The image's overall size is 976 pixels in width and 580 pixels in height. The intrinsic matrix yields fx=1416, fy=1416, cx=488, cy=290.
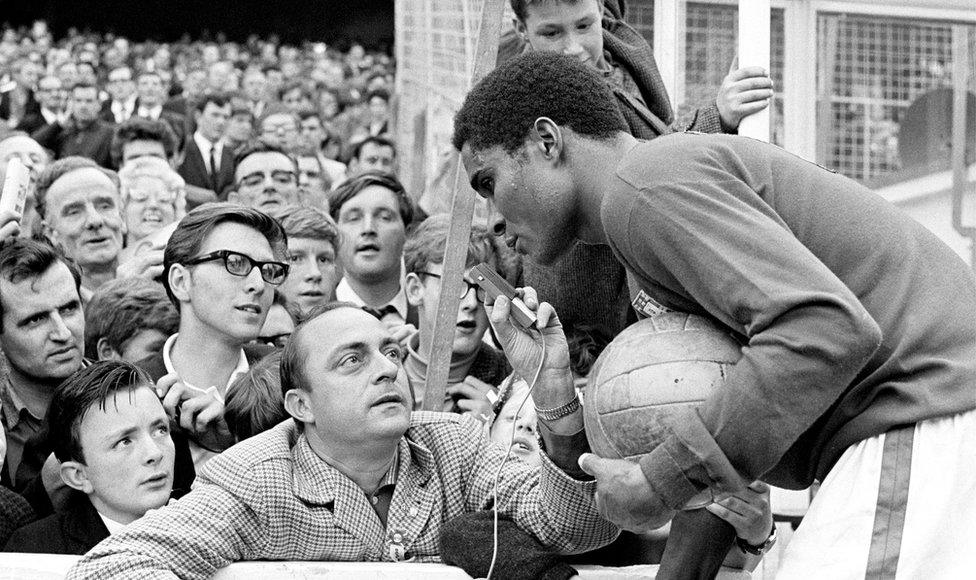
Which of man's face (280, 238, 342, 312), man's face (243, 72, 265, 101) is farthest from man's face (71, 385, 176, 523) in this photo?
man's face (243, 72, 265, 101)

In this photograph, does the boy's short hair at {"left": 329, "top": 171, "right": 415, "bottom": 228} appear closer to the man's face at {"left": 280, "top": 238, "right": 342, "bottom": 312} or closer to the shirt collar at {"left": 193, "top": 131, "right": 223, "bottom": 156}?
the man's face at {"left": 280, "top": 238, "right": 342, "bottom": 312}

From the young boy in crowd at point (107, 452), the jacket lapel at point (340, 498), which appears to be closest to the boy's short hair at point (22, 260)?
the young boy in crowd at point (107, 452)

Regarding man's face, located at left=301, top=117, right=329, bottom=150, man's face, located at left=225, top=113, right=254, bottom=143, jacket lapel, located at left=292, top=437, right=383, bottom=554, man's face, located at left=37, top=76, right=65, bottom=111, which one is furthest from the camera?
man's face, located at left=37, top=76, right=65, bottom=111

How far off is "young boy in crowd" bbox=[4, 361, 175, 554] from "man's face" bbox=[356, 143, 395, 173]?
240 inches

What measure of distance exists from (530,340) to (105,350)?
2.85 metres

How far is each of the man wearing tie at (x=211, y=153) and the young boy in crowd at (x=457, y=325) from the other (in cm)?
586

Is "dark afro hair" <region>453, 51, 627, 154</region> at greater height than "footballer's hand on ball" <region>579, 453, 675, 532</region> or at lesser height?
greater

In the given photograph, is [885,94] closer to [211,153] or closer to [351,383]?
[211,153]

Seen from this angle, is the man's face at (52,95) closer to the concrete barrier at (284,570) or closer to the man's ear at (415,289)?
the man's ear at (415,289)

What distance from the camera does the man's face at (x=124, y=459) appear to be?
4801mm

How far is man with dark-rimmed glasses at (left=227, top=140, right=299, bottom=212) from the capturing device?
8656 millimetres

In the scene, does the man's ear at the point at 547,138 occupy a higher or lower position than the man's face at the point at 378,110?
higher

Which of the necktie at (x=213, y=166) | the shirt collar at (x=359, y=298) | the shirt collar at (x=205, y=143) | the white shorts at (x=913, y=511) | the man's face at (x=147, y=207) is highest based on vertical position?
the white shorts at (x=913, y=511)

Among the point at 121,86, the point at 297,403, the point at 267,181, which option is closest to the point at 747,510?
the point at 297,403
